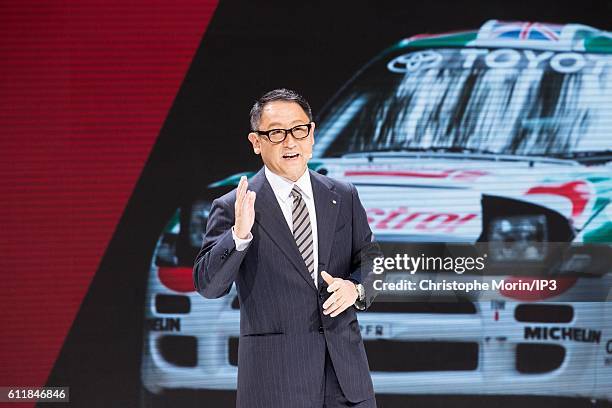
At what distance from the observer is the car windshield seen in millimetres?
4191

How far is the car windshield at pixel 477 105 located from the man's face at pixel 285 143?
209 cm

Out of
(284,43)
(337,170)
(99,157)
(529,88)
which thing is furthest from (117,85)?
(529,88)

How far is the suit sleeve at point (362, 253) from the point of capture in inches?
85.0

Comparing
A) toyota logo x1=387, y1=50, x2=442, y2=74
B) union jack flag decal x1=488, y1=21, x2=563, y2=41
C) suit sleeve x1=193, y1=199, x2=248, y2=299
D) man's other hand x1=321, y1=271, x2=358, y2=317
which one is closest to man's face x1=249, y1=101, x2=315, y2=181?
suit sleeve x1=193, y1=199, x2=248, y2=299

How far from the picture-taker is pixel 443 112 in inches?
166

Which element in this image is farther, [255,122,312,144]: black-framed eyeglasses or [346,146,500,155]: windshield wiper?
[346,146,500,155]: windshield wiper

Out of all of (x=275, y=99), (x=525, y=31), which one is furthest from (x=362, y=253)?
(x=525, y=31)

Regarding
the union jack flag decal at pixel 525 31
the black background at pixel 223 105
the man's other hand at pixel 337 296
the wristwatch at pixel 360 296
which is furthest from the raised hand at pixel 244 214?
the union jack flag decal at pixel 525 31

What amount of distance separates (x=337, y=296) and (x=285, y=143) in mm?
446

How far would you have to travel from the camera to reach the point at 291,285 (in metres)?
2.10

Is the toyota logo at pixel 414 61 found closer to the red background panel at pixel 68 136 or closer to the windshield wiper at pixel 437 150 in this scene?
the windshield wiper at pixel 437 150

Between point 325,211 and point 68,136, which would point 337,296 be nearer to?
point 325,211

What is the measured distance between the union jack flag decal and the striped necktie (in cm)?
249

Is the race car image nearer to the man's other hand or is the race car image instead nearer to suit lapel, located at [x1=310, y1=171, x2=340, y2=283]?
suit lapel, located at [x1=310, y1=171, x2=340, y2=283]
